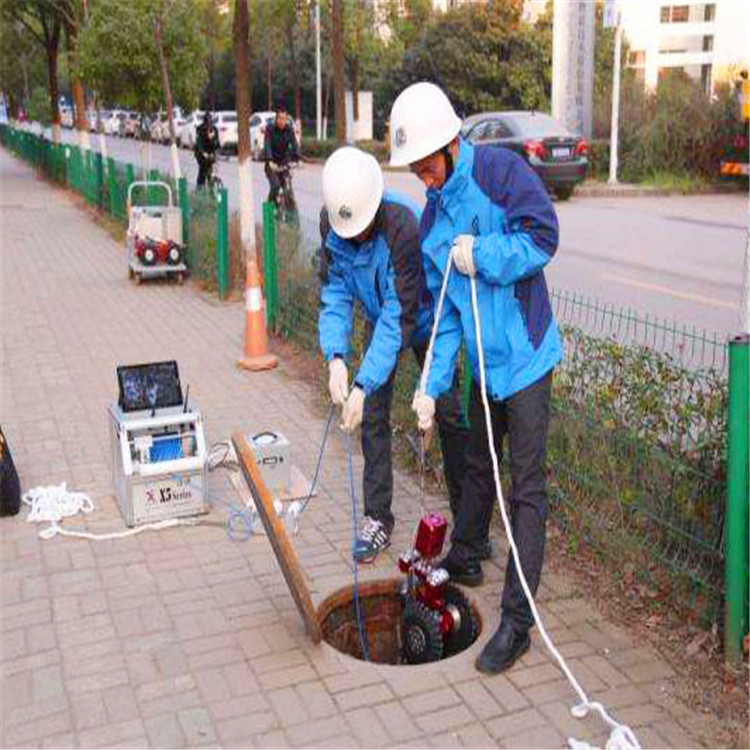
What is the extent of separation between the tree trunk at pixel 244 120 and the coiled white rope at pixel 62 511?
219 inches

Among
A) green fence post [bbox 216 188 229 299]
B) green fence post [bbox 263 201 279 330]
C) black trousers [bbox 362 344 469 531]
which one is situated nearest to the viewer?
black trousers [bbox 362 344 469 531]

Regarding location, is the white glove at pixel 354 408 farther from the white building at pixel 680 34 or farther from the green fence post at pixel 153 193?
the white building at pixel 680 34

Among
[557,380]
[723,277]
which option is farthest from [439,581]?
[723,277]

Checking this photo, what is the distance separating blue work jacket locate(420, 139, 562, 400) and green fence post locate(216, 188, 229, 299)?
6.78m

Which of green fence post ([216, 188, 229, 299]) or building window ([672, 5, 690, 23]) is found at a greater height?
building window ([672, 5, 690, 23])

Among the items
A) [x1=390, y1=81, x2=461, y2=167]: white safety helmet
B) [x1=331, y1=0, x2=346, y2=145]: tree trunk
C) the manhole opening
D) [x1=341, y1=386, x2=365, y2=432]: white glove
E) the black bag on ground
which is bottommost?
the manhole opening

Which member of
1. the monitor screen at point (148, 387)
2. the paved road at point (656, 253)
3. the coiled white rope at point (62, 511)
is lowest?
the coiled white rope at point (62, 511)

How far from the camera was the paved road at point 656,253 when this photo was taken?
980cm

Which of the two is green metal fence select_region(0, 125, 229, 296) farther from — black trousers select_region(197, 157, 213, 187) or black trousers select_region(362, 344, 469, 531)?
black trousers select_region(362, 344, 469, 531)

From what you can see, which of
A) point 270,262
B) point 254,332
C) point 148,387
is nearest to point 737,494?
point 148,387

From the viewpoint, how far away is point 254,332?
8078 mm

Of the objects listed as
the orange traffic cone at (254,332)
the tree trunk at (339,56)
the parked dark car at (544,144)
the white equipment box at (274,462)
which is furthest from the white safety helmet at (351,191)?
the parked dark car at (544,144)

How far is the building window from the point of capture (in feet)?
229

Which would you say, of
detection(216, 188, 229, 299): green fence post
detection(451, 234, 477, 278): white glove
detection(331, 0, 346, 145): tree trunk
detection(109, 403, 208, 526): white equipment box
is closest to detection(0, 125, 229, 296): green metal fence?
detection(216, 188, 229, 299): green fence post
